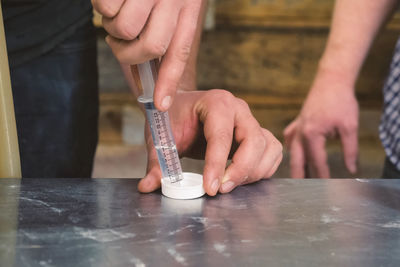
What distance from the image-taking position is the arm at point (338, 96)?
131 cm

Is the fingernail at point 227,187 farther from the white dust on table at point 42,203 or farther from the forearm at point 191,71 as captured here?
the forearm at point 191,71

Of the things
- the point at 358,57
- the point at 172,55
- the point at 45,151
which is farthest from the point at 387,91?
the point at 45,151

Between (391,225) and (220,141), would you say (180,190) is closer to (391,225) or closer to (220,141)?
(220,141)

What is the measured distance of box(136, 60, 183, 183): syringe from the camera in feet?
2.55

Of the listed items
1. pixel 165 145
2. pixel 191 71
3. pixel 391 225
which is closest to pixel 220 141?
pixel 165 145

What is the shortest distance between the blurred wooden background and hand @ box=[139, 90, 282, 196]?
2.10 m

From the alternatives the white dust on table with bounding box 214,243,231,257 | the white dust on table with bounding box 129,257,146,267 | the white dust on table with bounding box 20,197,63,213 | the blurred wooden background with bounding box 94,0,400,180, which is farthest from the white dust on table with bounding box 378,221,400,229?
the blurred wooden background with bounding box 94,0,400,180

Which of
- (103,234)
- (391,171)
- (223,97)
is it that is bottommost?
(391,171)

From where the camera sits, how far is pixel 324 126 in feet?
4.31

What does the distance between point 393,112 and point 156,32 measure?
78 centimetres

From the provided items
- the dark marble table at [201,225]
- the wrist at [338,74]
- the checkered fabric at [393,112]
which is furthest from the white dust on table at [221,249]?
the wrist at [338,74]

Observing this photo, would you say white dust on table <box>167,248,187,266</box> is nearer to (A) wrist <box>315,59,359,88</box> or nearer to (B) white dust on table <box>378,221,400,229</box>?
(B) white dust on table <box>378,221,400,229</box>

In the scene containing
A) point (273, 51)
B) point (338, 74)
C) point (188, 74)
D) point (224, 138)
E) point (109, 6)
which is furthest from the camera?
point (273, 51)

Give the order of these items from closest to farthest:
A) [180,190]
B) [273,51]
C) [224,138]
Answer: [180,190] < [224,138] < [273,51]
